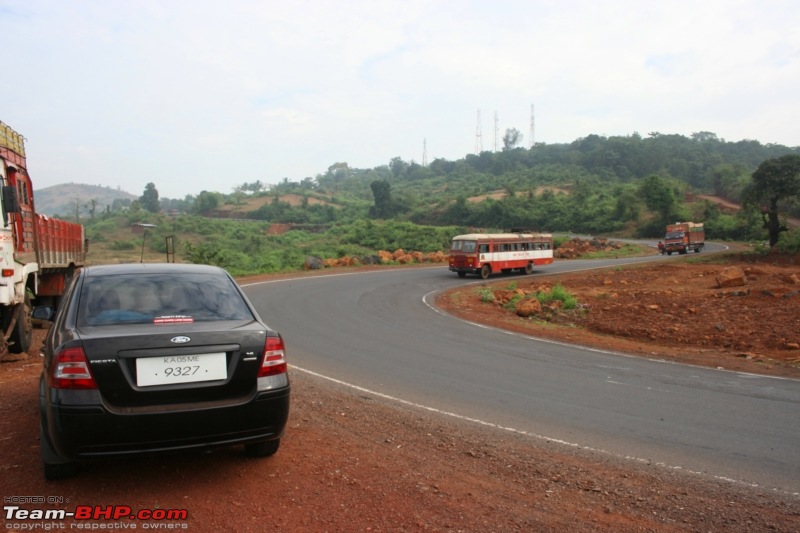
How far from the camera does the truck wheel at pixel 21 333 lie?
958 cm

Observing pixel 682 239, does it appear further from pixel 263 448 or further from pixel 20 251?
pixel 263 448

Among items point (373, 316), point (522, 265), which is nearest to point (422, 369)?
point (373, 316)

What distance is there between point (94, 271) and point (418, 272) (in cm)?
3223

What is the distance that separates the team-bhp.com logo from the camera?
12.9 ft

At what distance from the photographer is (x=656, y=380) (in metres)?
9.50

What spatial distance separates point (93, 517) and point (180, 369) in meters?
1.11

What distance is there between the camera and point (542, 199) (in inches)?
3787

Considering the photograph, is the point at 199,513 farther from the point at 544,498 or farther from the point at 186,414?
the point at 544,498

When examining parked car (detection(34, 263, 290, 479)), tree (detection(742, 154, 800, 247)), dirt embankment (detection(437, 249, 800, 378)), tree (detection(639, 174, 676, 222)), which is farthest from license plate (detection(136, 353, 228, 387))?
tree (detection(639, 174, 676, 222))

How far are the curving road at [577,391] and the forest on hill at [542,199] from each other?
79.9 ft

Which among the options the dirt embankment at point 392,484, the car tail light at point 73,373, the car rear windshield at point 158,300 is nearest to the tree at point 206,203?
the dirt embankment at point 392,484

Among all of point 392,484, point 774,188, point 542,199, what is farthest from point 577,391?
point 542,199

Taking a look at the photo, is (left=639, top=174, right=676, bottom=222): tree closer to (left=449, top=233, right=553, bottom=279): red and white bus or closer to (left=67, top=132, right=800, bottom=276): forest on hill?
(left=67, top=132, right=800, bottom=276): forest on hill

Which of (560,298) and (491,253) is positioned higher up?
(491,253)
